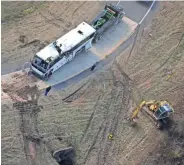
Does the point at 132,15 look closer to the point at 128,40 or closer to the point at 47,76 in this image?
the point at 128,40

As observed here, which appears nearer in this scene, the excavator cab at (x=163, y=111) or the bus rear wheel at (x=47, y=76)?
the excavator cab at (x=163, y=111)

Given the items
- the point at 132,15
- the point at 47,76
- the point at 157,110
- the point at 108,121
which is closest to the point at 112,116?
the point at 108,121

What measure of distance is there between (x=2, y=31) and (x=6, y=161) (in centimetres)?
1464

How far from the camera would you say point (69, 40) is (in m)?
42.8

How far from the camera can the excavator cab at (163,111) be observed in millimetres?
39209

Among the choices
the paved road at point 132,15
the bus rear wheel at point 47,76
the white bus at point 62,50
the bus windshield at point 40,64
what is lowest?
the bus rear wheel at point 47,76

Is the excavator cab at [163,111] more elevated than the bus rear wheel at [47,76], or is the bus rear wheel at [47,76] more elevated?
the excavator cab at [163,111]

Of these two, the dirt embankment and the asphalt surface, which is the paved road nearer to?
the asphalt surface

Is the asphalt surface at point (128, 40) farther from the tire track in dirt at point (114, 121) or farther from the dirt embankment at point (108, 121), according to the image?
the tire track in dirt at point (114, 121)

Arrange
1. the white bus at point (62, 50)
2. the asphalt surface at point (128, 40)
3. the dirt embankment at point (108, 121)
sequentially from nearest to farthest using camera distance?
the dirt embankment at point (108, 121), the white bus at point (62, 50), the asphalt surface at point (128, 40)

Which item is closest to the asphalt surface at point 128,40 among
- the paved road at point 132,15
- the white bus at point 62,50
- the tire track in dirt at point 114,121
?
the paved road at point 132,15

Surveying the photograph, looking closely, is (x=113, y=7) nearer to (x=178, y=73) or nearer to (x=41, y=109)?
(x=178, y=73)

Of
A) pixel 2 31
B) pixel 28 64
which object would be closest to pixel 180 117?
pixel 28 64

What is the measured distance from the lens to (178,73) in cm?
4394
